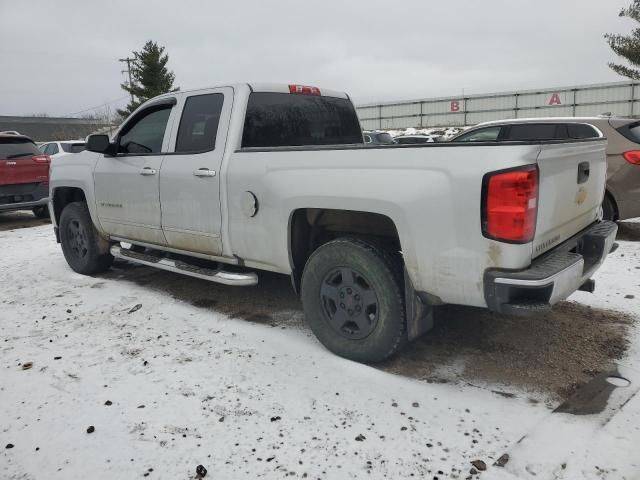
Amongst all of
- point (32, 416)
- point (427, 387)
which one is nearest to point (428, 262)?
point (427, 387)

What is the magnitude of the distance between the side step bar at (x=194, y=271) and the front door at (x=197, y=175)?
16 cm

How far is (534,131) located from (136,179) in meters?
5.64

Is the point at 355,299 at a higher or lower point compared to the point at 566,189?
lower

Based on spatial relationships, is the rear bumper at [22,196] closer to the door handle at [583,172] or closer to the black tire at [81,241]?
the black tire at [81,241]

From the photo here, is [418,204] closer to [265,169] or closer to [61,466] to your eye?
[265,169]

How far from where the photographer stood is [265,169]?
3.55 meters

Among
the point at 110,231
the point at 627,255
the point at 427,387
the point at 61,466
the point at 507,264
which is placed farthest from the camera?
the point at 627,255

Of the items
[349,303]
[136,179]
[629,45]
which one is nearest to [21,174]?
[136,179]

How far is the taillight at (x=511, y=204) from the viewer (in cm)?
249

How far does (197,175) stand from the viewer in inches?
159

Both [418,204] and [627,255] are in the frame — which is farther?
[627,255]

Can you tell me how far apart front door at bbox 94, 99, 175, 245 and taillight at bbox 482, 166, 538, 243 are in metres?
2.99

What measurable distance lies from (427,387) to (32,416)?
2292 millimetres

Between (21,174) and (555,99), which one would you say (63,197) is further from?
(555,99)
